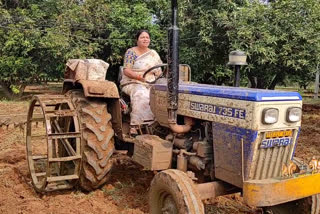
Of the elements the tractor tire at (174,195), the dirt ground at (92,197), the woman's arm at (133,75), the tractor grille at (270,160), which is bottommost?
the dirt ground at (92,197)

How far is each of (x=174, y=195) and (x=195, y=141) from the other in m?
0.87

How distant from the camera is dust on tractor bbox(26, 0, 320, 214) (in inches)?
116

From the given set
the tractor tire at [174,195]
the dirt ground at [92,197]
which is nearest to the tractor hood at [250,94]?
the tractor tire at [174,195]

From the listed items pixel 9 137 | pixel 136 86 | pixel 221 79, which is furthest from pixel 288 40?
pixel 9 137

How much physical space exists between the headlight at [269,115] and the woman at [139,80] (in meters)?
1.89

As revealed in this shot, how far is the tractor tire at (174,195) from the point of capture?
2.89m

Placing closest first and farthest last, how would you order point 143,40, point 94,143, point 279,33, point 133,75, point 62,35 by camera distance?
point 94,143
point 133,75
point 143,40
point 279,33
point 62,35

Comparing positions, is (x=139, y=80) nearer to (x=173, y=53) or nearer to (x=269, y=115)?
(x=173, y=53)

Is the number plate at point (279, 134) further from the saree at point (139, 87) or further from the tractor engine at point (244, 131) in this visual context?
the saree at point (139, 87)

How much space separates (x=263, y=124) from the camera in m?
2.97

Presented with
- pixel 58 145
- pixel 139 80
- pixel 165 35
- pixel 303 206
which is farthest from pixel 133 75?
pixel 165 35

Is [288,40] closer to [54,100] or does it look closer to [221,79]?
[221,79]

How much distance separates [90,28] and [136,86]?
37.8 ft

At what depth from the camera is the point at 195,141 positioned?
3760 millimetres
